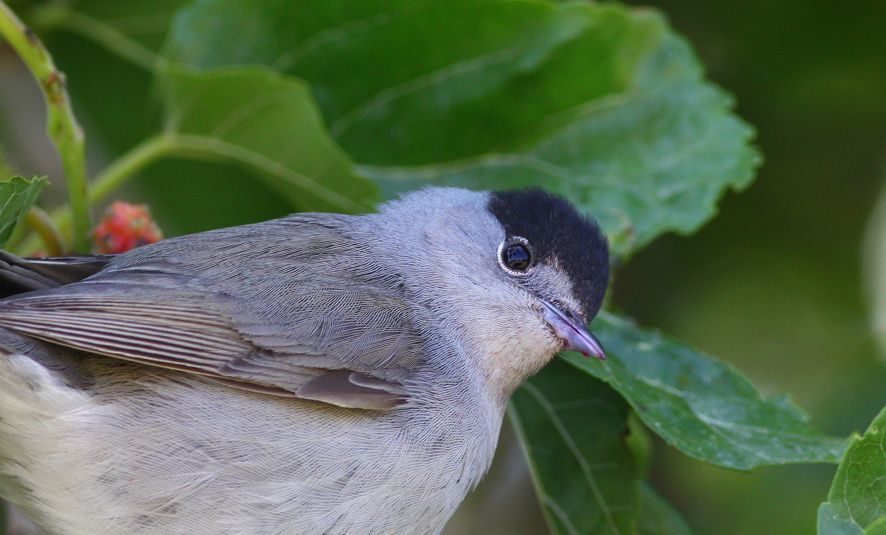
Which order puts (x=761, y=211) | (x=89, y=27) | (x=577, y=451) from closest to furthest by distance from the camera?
1. (x=577, y=451)
2. (x=89, y=27)
3. (x=761, y=211)

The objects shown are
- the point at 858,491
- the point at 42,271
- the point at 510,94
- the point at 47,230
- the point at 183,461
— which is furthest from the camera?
the point at 510,94

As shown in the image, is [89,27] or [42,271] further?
[89,27]

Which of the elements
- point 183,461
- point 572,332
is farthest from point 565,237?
point 183,461

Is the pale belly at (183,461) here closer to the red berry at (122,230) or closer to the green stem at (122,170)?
the red berry at (122,230)

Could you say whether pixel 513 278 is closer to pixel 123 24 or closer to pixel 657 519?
pixel 657 519

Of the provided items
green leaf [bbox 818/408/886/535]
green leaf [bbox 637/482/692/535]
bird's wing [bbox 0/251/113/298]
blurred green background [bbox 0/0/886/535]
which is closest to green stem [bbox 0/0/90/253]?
bird's wing [bbox 0/251/113/298]

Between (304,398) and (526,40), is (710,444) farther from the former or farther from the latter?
(526,40)

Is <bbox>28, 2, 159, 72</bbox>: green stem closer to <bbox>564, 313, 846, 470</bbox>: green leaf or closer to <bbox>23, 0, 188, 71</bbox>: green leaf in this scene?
<bbox>23, 0, 188, 71</bbox>: green leaf
